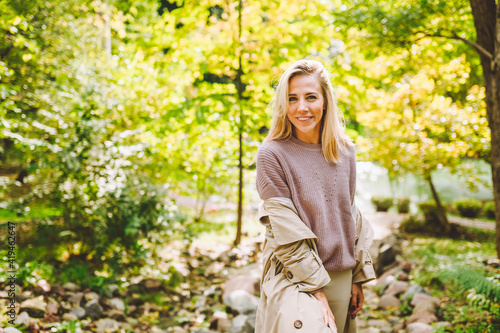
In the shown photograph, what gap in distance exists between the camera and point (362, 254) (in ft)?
6.18

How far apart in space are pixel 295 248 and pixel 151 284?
10.9 feet

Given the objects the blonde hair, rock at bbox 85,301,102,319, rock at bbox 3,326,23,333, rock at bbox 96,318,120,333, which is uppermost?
the blonde hair

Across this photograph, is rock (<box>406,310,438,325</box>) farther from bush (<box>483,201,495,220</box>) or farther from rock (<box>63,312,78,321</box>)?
bush (<box>483,201,495,220</box>)

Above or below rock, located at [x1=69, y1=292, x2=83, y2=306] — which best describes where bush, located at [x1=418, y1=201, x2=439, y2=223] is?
above

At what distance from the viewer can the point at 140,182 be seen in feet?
14.2

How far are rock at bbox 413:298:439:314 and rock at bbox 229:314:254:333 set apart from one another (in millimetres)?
1702

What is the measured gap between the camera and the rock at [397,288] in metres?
4.10

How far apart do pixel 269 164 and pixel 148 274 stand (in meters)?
3.56

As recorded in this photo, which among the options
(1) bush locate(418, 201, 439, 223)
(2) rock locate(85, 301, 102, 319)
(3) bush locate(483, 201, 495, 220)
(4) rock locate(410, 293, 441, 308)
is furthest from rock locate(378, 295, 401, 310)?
(3) bush locate(483, 201, 495, 220)

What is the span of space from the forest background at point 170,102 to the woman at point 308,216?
5.02ft

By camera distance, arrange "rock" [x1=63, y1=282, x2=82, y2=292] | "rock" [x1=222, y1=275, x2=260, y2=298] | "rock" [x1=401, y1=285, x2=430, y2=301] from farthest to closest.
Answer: "rock" [x1=222, y1=275, x2=260, y2=298] → "rock" [x1=401, y1=285, x2=430, y2=301] → "rock" [x1=63, y1=282, x2=82, y2=292]

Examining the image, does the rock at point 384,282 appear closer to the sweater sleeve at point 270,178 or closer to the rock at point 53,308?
the sweater sleeve at point 270,178

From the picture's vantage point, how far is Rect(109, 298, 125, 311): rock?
149 inches

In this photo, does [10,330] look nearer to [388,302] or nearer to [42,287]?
[42,287]
